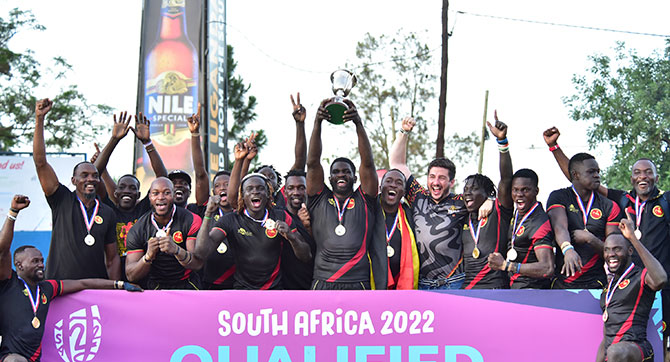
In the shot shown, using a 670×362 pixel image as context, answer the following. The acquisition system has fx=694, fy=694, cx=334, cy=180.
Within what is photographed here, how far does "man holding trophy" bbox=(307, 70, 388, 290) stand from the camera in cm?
632

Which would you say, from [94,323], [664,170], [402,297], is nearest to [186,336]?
[94,323]

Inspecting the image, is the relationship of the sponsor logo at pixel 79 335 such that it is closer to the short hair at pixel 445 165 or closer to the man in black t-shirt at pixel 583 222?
the short hair at pixel 445 165

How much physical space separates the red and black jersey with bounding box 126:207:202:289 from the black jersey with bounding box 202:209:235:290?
0.34m

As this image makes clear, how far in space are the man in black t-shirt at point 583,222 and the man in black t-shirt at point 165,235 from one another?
11.1 feet

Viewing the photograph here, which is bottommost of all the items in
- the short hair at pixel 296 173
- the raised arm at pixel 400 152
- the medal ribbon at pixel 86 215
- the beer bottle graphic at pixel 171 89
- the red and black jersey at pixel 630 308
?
the red and black jersey at pixel 630 308

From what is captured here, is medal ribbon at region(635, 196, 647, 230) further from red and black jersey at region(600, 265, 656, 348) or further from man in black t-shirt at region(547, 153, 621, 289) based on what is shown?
red and black jersey at region(600, 265, 656, 348)

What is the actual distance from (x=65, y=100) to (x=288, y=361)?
30.1m

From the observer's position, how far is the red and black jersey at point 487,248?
654cm

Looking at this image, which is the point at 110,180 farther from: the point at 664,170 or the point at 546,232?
the point at 664,170

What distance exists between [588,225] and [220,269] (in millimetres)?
3588

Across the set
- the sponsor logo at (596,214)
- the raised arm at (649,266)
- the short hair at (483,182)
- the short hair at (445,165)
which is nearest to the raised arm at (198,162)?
the short hair at (445,165)

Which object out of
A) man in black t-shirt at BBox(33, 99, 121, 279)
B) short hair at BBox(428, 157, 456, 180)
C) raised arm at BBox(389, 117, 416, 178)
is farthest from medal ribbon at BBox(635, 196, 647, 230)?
man in black t-shirt at BBox(33, 99, 121, 279)

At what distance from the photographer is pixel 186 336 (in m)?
6.01

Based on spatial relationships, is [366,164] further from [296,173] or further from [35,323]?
[35,323]
